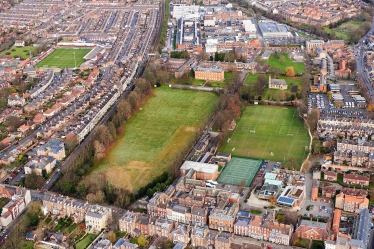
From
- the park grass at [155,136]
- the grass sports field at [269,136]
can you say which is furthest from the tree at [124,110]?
the grass sports field at [269,136]

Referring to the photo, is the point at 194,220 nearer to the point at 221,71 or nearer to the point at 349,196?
the point at 349,196

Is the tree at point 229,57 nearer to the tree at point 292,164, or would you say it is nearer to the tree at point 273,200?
the tree at point 292,164

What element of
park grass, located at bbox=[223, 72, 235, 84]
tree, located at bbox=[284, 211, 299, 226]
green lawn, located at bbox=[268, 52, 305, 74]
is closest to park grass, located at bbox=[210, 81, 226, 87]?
park grass, located at bbox=[223, 72, 235, 84]

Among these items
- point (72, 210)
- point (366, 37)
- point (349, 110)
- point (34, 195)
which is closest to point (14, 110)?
point (34, 195)

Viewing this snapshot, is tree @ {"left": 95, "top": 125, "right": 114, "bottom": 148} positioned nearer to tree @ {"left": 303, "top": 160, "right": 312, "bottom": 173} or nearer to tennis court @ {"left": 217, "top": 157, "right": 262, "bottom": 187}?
tennis court @ {"left": 217, "top": 157, "right": 262, "bottom": 187}

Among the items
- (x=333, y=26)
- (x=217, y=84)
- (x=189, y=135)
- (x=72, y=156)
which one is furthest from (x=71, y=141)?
(x=333, y=26)

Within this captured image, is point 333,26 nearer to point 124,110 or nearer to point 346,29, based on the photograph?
point 346,29
